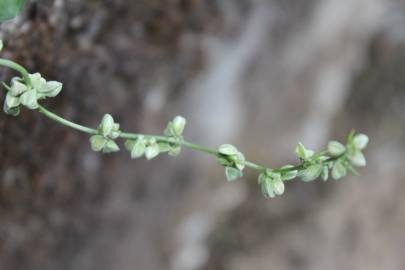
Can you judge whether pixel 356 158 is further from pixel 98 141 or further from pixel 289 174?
pixel 98 141

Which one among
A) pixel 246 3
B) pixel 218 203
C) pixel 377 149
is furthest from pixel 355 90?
pixel 246 3

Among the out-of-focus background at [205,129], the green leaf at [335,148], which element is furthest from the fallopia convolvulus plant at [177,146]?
the out-of-focus background at [205,129]

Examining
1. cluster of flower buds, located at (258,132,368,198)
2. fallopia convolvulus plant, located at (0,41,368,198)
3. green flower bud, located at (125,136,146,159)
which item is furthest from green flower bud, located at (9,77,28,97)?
cluster of flower buds, located at (258,132,368,198)

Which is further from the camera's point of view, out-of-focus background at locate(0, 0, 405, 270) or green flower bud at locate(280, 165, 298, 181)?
out-of-focus background at locate(0, 0, 405, 270)

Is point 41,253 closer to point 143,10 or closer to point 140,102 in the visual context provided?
point 140,102

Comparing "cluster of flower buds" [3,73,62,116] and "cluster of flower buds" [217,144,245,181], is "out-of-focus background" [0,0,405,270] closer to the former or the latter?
"cluster of flower buds" [3,73,62,116]

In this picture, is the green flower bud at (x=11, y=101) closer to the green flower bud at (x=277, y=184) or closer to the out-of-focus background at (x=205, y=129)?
the out-of-focus background at (x=205, y=129)
